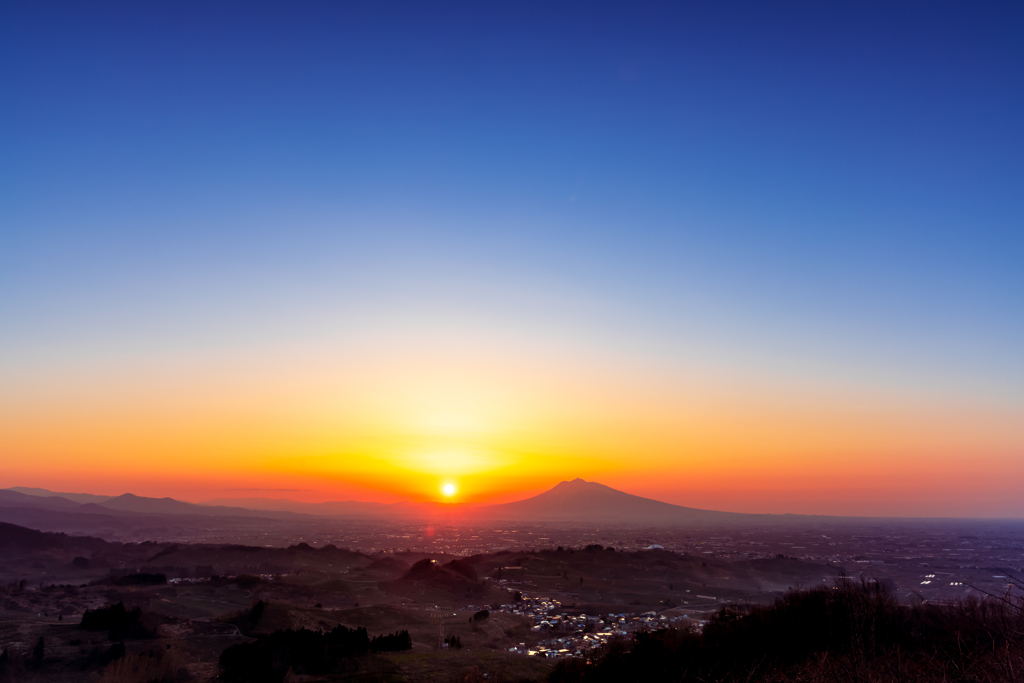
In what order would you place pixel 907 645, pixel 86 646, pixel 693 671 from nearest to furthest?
1. pixel 693 671
2. pixel 907 645
3. pixel 86 646

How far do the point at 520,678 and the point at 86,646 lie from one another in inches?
795

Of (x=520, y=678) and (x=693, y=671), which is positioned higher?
(x=693, y=671)

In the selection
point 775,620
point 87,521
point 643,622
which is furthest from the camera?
point 87,521

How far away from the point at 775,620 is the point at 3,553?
271 feet

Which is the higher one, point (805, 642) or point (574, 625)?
point (805, 642)

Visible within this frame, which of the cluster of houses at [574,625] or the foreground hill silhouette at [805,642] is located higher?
the foreground hill silhouette at [805,642]

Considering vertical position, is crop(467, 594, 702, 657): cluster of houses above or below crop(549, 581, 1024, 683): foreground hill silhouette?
below

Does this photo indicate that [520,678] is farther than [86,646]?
No

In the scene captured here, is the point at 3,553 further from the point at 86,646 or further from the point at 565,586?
the point at 565,586

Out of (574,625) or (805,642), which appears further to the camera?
(574,625)

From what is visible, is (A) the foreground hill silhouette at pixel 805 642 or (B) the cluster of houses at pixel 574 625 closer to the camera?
(A) the foreground hill silhouette at pixel 805 642

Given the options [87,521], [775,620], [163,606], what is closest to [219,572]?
[163,606]

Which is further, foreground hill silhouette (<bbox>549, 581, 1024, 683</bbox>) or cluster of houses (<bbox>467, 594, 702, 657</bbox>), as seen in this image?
cluster of houses (<bbox>467, 594, 702, 657</bbox>)

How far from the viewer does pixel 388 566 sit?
7225cm
